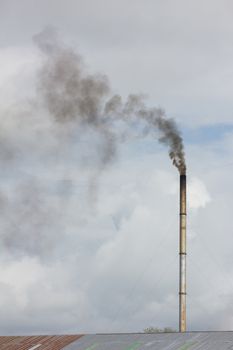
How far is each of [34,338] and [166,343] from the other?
12597 millimetres

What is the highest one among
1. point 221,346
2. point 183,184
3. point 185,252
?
point 183,184

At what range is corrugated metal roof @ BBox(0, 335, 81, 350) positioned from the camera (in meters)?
55.4

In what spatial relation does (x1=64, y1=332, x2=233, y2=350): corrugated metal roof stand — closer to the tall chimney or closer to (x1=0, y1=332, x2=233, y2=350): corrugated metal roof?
(x1=0, y1=332, x2=233, y2=350): corrugated metal roof

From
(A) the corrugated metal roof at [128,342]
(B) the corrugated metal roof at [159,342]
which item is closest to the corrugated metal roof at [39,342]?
(A) the corrugated metal roof at [128,342]

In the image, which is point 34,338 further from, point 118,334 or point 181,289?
point 181,289

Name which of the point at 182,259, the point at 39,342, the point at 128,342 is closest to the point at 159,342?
the point at 128,342

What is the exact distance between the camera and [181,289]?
68688 mm

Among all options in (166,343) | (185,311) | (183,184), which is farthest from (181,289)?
(166,343)

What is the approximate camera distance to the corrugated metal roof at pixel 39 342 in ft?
182

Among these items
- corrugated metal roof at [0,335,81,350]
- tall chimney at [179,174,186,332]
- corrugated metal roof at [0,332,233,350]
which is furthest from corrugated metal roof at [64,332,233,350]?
tall chimney at [179,174,186,332]

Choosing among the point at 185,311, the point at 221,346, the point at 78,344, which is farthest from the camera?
the point at 185,311

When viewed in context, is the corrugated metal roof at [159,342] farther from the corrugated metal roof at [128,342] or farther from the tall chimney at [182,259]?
the tall chimney at [182,259]

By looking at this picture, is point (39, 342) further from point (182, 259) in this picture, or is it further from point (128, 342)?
point (182, 259)

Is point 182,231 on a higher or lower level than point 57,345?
higher
